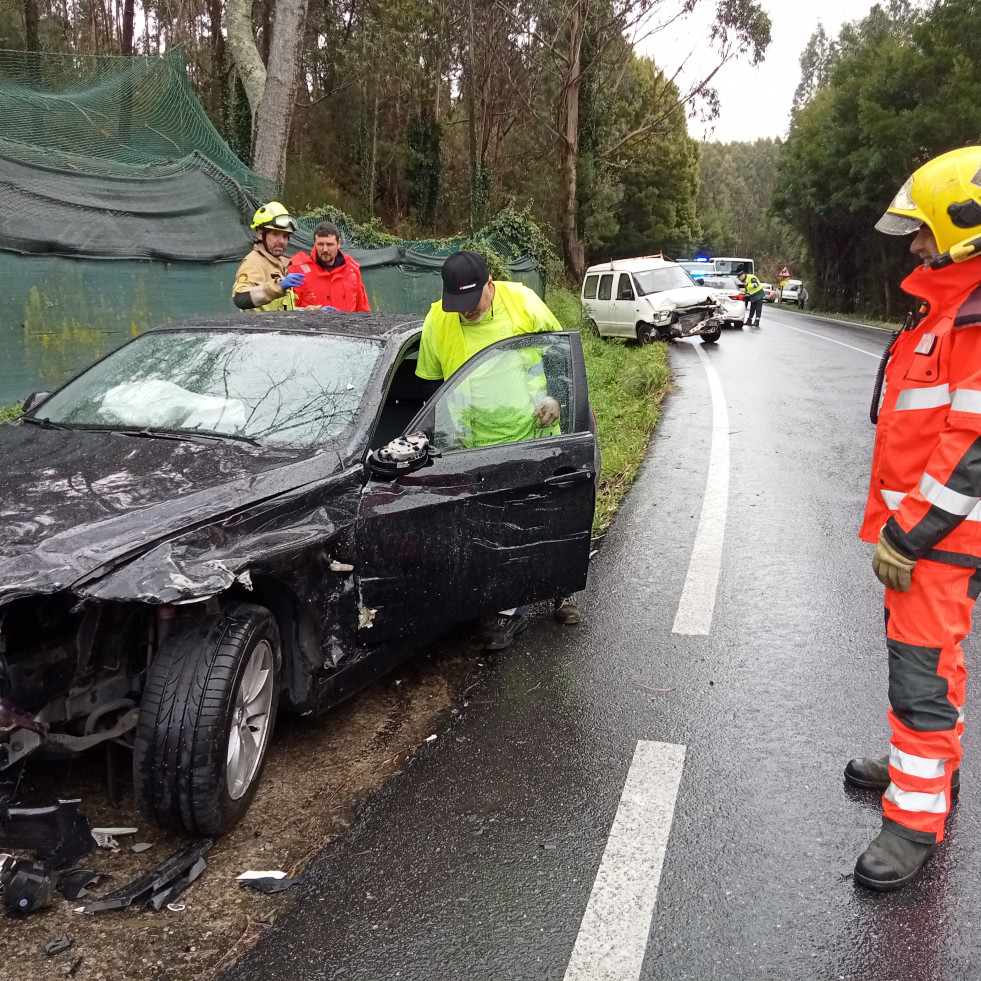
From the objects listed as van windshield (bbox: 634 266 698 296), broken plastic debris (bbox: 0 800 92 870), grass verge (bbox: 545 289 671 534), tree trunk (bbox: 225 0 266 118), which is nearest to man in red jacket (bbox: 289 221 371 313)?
grass verge (bbox: 545 289 671 534)

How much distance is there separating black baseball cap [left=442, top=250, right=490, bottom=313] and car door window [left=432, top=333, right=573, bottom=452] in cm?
24

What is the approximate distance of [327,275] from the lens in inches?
251

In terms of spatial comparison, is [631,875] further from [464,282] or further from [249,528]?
[464,282]

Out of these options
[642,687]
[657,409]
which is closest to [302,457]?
[642,687]

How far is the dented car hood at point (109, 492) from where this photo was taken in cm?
245

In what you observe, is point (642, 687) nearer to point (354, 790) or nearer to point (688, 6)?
point (354, 790)

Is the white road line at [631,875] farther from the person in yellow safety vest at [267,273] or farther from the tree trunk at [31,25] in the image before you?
the tree trunk at [31,25]

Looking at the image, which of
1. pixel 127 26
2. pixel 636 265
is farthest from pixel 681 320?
pixel 127 26

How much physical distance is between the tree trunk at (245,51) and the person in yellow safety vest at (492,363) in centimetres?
1263

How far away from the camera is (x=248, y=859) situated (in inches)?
109

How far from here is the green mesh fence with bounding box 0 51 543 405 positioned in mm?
7859

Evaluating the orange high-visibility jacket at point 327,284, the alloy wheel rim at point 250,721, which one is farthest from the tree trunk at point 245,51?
the alloy wheel rim at point 250,721

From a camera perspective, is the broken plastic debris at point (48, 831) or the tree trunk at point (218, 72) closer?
the broken plastic debris at point (48, 831)

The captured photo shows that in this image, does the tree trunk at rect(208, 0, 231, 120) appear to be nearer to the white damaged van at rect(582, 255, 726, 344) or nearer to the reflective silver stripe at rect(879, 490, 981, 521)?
the white damaged van at rect(582, 255, 726, 344)
